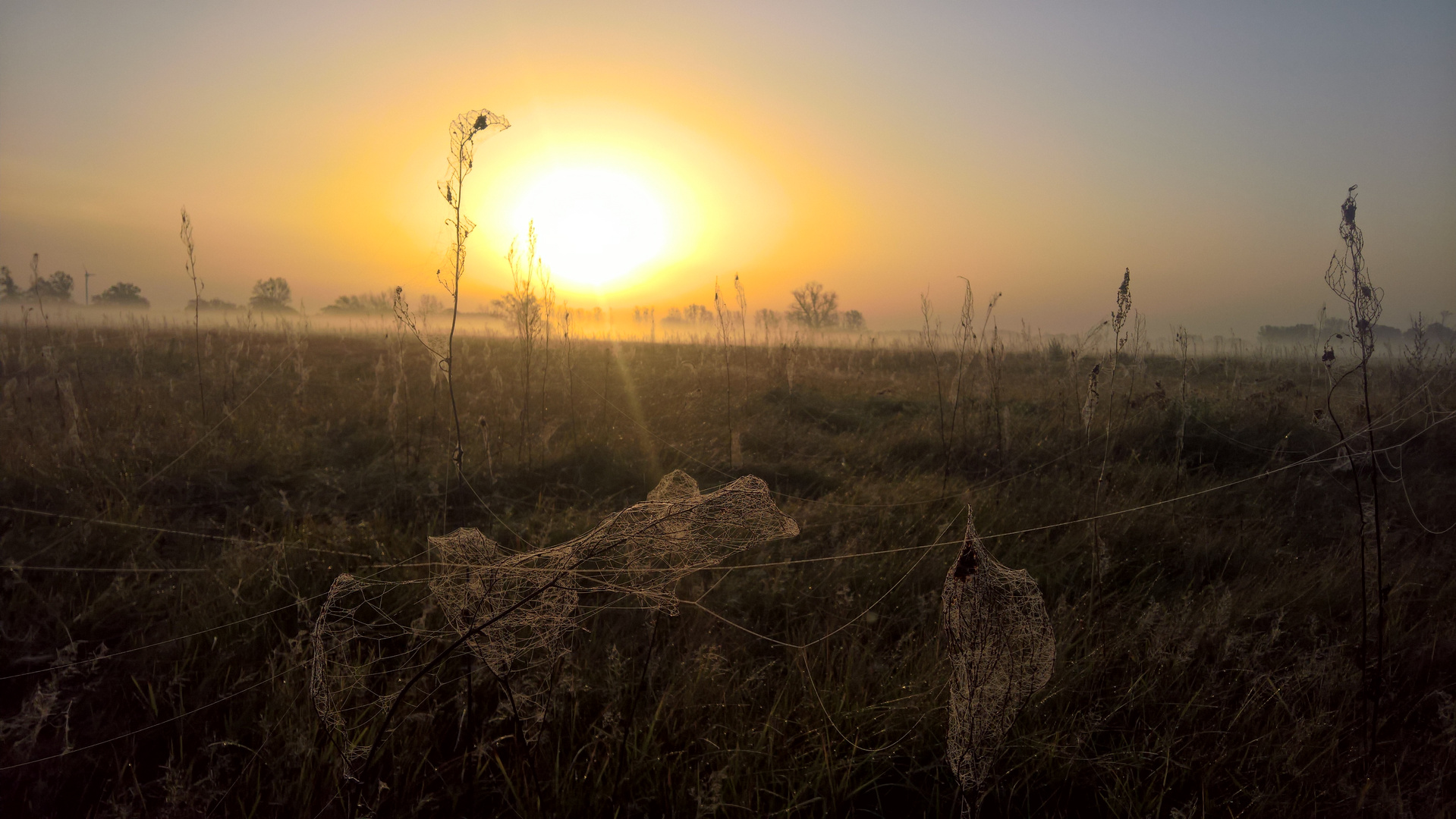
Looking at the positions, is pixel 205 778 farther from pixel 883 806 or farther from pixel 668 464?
pixel 668 464

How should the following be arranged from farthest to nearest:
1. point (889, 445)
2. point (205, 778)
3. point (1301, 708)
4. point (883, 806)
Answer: point (889, 445) < point (1301, 708) < point (883, 806) < point (205, 778)

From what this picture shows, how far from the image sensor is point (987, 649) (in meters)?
1.31

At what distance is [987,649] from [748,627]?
1.50m

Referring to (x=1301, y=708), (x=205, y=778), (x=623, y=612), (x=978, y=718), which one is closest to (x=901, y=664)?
(x=978, y=718)

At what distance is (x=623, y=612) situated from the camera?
8.80 ft

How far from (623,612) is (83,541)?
2.63 metres

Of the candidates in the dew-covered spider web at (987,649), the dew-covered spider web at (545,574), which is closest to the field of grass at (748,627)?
the dew-covered spider web at (545,574)

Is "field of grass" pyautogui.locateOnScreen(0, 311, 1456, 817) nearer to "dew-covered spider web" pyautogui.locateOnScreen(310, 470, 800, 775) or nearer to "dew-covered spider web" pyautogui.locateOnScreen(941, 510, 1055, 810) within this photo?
"dew-covered spider web" pyautogui.locateOnScreen(310, 470, 800, 775)

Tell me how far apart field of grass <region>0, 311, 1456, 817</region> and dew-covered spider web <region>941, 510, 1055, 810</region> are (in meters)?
0.49

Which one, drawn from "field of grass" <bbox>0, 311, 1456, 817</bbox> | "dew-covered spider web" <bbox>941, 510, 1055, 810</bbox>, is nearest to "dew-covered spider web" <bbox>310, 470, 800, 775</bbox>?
"field of grass" <bbox>0, 311, 1456, 817</bbox>

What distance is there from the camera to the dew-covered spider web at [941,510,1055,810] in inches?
48.8

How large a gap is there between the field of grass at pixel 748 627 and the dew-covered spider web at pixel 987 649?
0.49 m

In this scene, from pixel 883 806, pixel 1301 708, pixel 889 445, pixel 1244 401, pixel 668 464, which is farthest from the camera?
pixel 1244 401

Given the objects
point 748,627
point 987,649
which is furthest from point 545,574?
point 748,627
